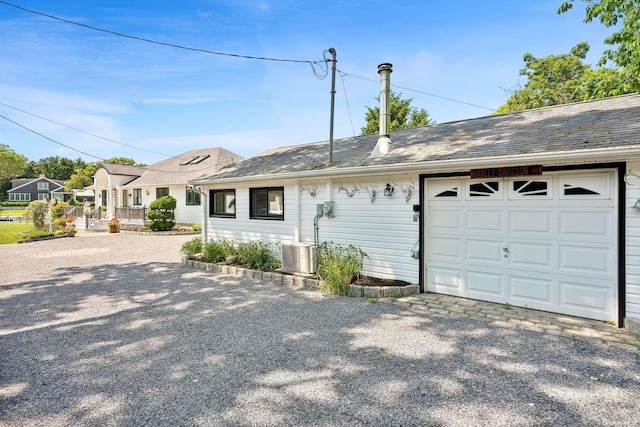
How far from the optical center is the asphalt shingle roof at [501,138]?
204 inches

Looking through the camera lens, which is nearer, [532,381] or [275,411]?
[275,411]

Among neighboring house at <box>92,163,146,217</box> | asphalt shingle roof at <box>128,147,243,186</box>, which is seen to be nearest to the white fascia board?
asphalt shingle roof at <box>128,147,243,186</box>

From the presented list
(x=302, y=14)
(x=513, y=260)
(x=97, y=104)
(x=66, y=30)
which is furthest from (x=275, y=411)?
(x=97, y=104)

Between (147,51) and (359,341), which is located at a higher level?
(147,51)

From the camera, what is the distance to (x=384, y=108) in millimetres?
8023

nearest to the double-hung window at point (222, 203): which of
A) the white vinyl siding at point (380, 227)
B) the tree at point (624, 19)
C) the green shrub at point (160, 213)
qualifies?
the white vinyl siding at point (380, 227)

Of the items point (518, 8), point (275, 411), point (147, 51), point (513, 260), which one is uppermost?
point (518, 8)

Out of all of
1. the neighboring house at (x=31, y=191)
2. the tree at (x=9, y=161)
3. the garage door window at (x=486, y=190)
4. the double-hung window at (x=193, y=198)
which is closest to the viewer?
the garage door window at (x=486, y=190)

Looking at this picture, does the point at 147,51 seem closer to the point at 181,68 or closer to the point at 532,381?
the point at 181,68

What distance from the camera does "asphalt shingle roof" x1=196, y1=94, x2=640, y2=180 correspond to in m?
5.18

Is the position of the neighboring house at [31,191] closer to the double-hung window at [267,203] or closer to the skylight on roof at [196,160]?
the skylight on roof at [196,160]

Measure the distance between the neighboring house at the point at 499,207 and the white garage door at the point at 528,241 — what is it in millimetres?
16

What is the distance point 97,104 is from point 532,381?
803 inches

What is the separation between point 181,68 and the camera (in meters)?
13.6
